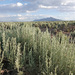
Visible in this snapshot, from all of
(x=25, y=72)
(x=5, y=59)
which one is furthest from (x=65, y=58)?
(x=5, y=59)

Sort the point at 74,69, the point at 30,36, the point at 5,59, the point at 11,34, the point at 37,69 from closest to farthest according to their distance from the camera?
the point at 74,69 → the point at 37,69 → the point at 5,59 → the point at 30,36 → the point at 11,34

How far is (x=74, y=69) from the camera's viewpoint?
7.61ft

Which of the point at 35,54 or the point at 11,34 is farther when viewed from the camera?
the point at 11,34

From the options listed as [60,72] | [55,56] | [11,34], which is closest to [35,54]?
[55,56]

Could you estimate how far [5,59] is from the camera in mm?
3031

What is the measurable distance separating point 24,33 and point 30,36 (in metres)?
0.33

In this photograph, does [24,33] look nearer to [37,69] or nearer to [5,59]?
Answer: [5,59]

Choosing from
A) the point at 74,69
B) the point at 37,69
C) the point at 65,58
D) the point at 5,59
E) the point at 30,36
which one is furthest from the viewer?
the point at 30,36

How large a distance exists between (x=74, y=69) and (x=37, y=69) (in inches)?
32.2

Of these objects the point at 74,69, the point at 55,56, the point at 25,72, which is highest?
the point at 55,56

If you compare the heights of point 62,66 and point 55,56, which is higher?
point 55,56

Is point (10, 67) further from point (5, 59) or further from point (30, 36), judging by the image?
point (30, 36)

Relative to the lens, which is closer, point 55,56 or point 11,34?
point 55,56

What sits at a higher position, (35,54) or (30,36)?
(30,36)
